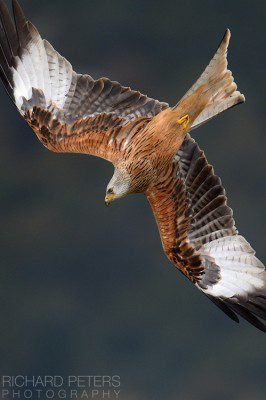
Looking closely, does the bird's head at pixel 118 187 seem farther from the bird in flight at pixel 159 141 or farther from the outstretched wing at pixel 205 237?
the outstretched wing at pixel 205 237

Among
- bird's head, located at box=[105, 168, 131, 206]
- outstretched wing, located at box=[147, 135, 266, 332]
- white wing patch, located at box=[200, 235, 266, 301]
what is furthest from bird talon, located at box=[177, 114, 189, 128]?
white wing patch, located at box=[200, 235, 266, 301]

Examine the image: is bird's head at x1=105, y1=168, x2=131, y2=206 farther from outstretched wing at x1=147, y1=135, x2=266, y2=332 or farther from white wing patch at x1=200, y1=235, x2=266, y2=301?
white wing patch at x1=200, y1=235, x2=266, y2=301

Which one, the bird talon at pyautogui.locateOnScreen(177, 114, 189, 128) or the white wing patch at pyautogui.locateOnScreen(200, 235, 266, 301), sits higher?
the bird talon at pyautogui.locateOnScreen(177, 114, 189, 128)

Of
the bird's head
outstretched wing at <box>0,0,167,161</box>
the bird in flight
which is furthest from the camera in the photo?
outstretched wing at <box>0,0,167,161</box>

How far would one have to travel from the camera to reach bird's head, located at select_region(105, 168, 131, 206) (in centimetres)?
757

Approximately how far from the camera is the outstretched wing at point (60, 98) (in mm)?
8250

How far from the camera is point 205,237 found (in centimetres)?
814

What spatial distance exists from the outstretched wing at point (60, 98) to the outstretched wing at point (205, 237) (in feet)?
1.94

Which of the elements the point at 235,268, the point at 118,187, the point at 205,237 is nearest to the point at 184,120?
the point at 118,187

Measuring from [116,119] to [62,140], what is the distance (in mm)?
524

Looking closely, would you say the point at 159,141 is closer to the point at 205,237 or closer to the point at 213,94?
the point at 213,94

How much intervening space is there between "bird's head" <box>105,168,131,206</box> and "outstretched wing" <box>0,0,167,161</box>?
19.7 inches

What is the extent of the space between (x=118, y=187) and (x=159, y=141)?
56 cm

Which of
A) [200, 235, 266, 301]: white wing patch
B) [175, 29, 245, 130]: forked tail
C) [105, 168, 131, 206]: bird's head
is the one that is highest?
[175, 29, 245, 130]: forked tail
